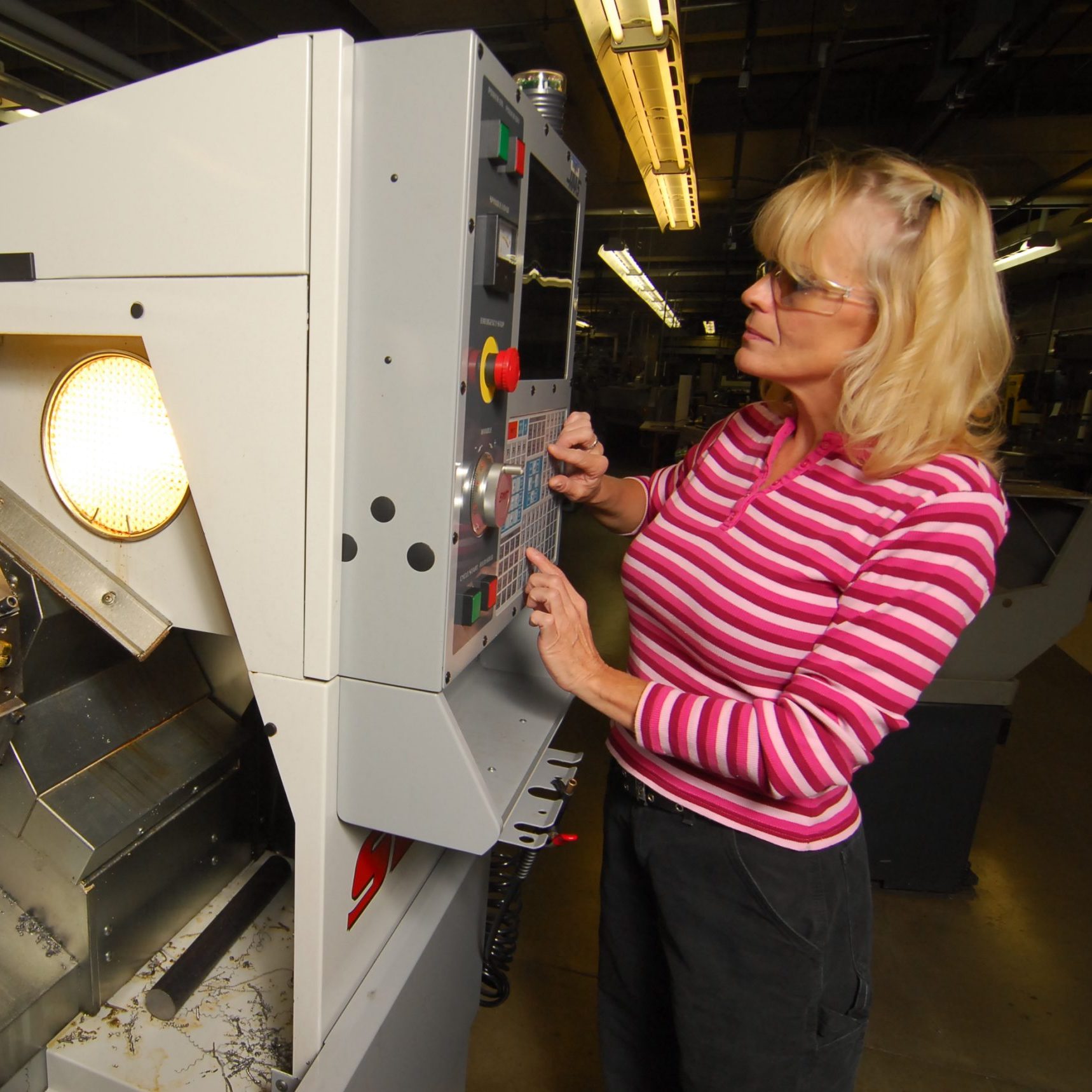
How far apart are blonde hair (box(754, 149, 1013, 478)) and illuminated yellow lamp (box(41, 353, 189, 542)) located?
29.1 inches

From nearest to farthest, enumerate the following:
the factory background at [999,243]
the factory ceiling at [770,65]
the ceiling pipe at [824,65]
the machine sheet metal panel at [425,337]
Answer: the machine sheet metal panel at [425,337], the factory background at [999,243], the ceiling pipe at [824,65], the factory ceiling at [770,65]

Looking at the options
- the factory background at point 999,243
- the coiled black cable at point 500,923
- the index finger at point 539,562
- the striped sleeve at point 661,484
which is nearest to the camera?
the index finger at point 539,562

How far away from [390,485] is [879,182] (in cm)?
60

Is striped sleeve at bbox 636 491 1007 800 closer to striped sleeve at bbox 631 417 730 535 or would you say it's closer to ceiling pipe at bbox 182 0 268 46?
striped sleeve at bbox 631 417 730 535

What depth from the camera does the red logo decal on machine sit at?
0.87m

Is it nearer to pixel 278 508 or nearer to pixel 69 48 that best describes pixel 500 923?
pixel 278 508

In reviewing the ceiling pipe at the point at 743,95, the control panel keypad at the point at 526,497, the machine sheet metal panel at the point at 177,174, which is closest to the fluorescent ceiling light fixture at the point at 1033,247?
the ceiling pipe at the point at 743,95

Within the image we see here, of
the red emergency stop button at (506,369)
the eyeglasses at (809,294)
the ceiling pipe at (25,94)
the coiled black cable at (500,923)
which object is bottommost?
the coiled black cable at (500,923)

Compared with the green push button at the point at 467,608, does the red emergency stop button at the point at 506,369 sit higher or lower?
higher

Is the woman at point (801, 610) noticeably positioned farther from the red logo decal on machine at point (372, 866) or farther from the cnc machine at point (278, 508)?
the red logo decal on machine at point (372, 866)

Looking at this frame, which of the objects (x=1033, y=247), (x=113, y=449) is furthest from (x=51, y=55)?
(x=1033, y=247)

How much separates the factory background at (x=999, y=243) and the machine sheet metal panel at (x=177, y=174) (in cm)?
6

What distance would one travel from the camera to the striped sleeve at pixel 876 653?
71 centimetres

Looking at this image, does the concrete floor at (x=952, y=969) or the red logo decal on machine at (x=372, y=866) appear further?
the concrete floor at (x=952, y=969)
